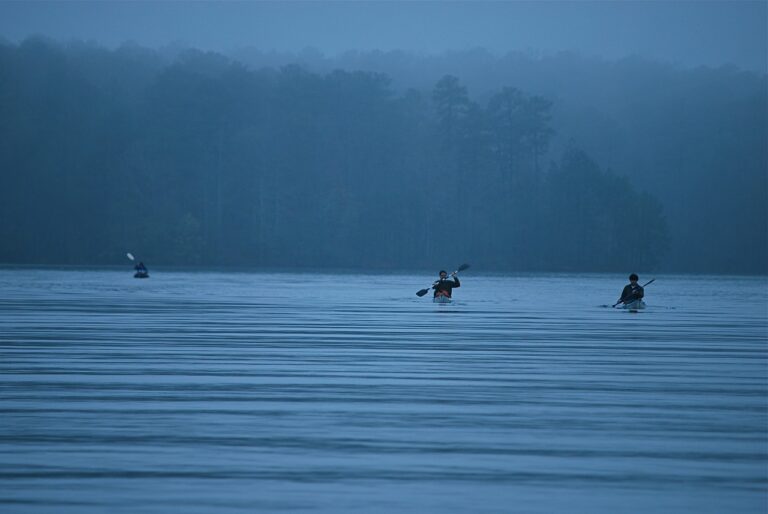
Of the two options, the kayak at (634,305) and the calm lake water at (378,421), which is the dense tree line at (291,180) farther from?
the calm lake water at (378,421)

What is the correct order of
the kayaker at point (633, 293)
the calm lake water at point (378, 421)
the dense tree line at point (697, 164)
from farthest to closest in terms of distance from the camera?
the dense tree line at point (697, 164) < the kayaker at point (633, 293) < the calm lake water at point (378, 421)

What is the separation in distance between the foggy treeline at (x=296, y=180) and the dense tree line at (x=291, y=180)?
0.19 m

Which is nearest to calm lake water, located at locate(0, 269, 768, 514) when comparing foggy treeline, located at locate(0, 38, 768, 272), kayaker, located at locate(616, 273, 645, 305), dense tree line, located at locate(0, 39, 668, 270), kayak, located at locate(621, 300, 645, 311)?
kayaker, located at locate(616, 273, 645, 305)

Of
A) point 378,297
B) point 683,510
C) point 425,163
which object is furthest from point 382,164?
point 683,510

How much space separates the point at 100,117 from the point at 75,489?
465 feet

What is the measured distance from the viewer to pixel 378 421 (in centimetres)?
1398

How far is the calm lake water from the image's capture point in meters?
10.3

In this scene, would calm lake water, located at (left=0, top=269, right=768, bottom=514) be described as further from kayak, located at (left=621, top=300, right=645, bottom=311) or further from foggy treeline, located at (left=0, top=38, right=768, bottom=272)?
foggy treeline, located at (left=0, top=38, right=768, bottom=272)

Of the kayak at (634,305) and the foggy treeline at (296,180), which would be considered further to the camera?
the foggy treeline at (296,180)

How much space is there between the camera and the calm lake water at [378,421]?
10289 mm

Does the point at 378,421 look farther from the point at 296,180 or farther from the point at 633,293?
the point at 296,180

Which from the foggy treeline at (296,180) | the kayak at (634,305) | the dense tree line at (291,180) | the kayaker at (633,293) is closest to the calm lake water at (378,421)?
the kayaker at (633,293)

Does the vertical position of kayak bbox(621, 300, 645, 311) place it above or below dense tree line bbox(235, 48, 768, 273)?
below

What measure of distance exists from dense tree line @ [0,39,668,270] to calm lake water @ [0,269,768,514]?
108041 millimetres
